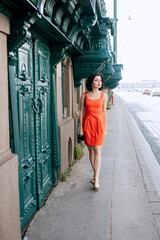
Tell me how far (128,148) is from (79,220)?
499cm

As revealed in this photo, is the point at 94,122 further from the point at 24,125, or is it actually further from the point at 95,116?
the point at 24,125

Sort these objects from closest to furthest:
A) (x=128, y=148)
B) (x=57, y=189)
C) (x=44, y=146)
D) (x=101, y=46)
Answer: (x=44, y=146) < (x=57, y=189) < (x=101, y=46) < (x=128, y=148)

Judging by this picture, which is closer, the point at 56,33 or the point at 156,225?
the point at 156,225

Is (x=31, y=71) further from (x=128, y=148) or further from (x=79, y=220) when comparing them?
(x=128, y=148)

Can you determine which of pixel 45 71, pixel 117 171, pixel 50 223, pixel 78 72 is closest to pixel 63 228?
pixel 50 223

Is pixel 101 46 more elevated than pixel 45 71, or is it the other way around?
pixel 101 46

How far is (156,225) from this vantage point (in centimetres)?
361

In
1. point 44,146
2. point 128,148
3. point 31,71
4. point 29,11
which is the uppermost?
point 29,11

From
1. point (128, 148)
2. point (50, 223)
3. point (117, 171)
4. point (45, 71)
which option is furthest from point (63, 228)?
point (128, 148)

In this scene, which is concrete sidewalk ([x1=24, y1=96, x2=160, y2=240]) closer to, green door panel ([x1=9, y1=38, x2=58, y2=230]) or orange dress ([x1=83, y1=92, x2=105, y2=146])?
green door panel ([x1=9, y1=38, x2=58, y2=230])

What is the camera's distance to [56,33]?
392 centimetres

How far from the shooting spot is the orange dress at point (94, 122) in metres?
4.70

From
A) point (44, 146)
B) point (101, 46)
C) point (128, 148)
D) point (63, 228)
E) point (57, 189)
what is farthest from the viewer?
point (128, 148)

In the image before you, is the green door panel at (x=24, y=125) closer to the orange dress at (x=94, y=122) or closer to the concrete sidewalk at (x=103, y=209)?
the concrete sidewalk at (x=103, y=209)
